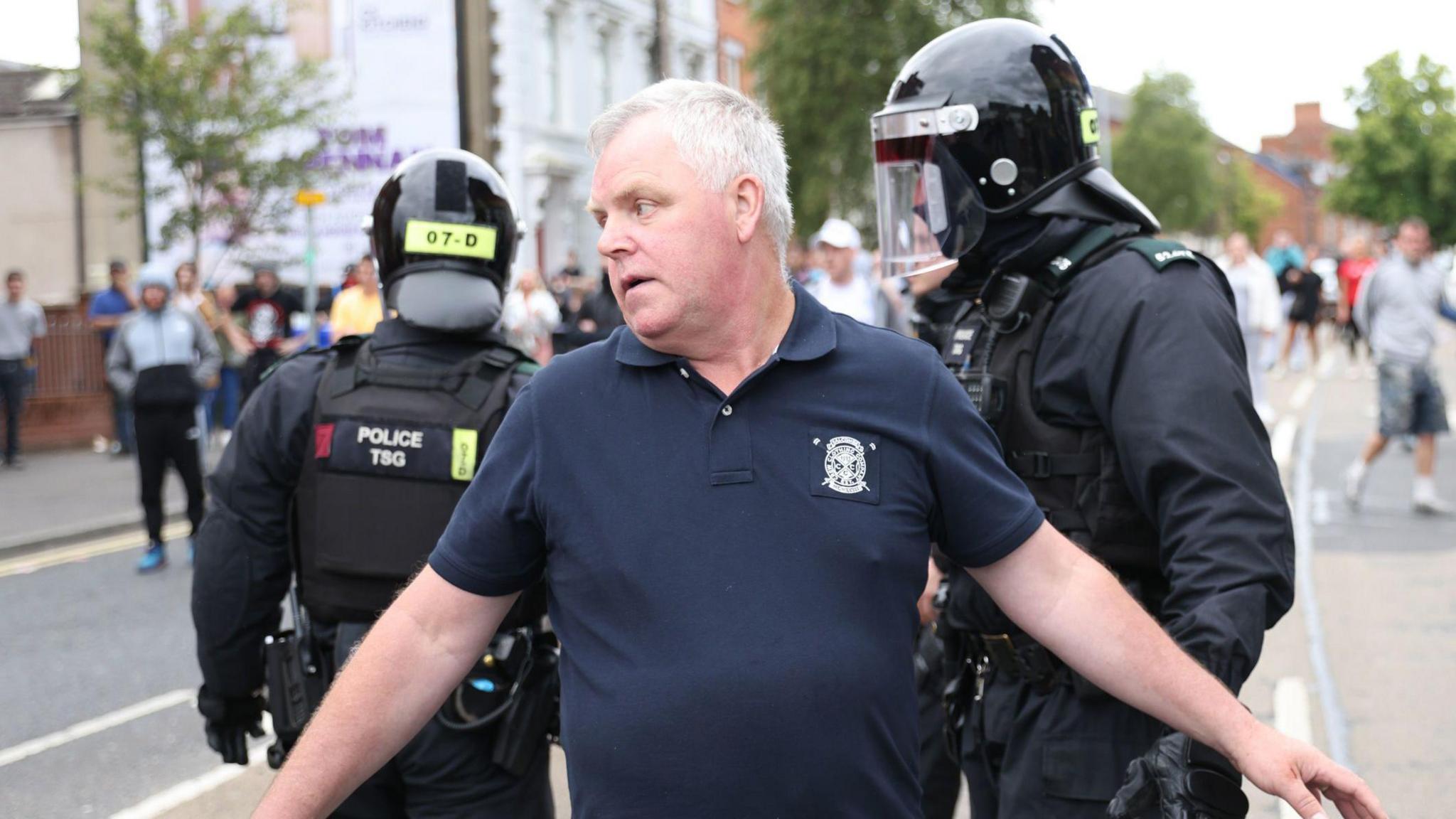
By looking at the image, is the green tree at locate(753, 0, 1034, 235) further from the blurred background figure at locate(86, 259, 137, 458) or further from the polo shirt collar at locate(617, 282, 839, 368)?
the polo shirt collar at locate(617, 282, 839, 368)

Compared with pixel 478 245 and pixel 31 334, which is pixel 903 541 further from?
pixel 31 334

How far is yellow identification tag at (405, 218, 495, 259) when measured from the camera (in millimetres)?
3441

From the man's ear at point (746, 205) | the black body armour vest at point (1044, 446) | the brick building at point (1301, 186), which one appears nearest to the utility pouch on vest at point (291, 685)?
the black body armour vest at point (1044, 446)

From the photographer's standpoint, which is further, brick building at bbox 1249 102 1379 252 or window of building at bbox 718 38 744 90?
brick building at bbox 1249 102 1379 252

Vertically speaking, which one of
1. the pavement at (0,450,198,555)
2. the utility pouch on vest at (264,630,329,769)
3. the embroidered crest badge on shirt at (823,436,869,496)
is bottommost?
the pavement at (0,450,198,555)

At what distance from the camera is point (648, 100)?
2088mm

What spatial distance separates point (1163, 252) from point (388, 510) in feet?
5.37

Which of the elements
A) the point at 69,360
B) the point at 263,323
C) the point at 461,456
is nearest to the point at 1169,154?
the point at 69,360

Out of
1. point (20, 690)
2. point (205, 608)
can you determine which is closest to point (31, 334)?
point (20, 690)

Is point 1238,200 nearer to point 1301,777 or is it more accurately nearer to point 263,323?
point 263,323

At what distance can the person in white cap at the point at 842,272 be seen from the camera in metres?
10.6

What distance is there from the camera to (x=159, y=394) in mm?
10000

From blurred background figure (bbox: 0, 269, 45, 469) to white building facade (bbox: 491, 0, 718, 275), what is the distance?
1203 cm

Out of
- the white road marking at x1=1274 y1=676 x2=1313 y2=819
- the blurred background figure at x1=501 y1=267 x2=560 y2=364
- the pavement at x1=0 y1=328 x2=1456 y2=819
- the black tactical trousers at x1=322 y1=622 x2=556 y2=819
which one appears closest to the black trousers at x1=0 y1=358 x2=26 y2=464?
the pavement at x1=0 y1=328 x2=1456 y2=819
